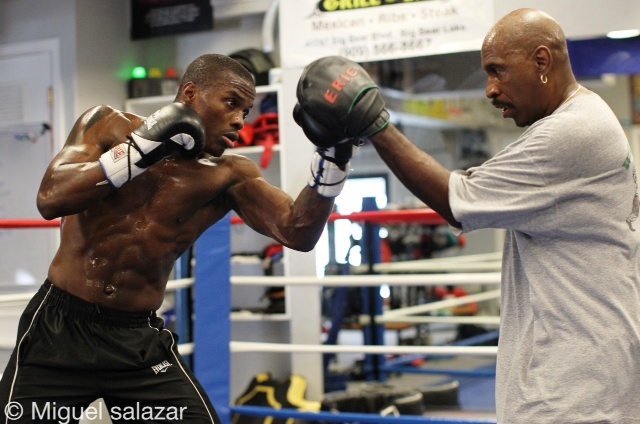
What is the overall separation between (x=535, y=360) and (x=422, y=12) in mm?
2592

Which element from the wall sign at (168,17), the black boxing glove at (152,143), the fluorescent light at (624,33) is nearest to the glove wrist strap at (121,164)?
the black boxing glove at (152,143)

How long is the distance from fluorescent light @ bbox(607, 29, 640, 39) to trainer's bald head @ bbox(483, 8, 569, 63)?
2278 millimetres

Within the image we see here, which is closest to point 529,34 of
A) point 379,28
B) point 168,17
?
point 379,28

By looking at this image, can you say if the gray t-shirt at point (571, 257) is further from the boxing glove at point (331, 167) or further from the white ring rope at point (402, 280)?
the white ring rope at point (402, 280)

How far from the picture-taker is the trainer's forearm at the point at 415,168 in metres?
1.48

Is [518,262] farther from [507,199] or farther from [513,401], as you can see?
[513,401]

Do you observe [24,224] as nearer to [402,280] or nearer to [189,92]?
[189,92]

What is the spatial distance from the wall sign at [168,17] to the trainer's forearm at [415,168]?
3525 millimetres

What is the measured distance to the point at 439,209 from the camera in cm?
151

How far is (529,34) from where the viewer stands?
4.96ft

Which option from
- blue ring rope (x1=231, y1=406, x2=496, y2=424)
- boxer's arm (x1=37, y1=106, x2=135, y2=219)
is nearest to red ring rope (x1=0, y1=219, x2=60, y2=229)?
boxer's arm (x1=37, y1=106, x2=135, y2=219)

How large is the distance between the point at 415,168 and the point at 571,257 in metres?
0.32

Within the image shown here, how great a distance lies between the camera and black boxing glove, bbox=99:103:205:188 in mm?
1778

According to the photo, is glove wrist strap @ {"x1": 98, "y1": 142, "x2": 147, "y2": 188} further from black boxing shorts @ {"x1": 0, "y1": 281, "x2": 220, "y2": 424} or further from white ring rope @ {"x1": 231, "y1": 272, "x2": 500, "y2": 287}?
white ring rope @ {"x1": 231, "y1": 272, "x2": 500, "y2": 287}
